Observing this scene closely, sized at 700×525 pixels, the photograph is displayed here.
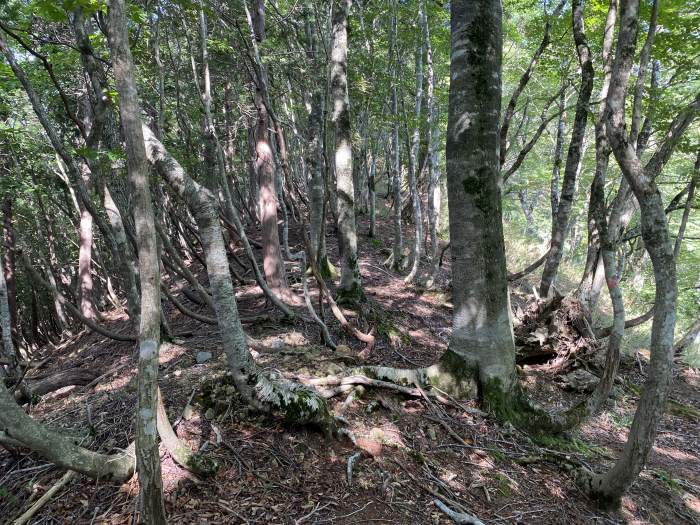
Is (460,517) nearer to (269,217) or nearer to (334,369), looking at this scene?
(334,369)

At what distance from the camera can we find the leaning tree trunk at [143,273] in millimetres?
2135

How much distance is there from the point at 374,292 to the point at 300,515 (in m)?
7.23

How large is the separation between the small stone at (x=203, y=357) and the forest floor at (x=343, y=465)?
0.07m

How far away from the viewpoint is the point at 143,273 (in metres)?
2.17

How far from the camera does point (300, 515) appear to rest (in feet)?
9.11

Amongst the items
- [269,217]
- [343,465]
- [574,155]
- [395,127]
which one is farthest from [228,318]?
[395,127]

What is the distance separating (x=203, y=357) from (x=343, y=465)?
289 centimetres

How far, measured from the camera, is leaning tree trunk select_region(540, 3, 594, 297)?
17.1 feet

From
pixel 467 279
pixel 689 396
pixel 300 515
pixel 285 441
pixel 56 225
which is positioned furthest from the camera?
pixel 56 225

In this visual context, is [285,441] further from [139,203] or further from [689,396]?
[689,396]

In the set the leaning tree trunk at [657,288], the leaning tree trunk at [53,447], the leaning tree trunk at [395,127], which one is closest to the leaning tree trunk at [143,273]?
the leaning tree trunk at [53,447]

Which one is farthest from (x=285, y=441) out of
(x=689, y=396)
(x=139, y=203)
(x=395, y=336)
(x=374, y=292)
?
(x=689, y=396)

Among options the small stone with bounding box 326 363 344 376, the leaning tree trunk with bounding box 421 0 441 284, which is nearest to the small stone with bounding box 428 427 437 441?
the small stone with bounding box 326 363 344 376

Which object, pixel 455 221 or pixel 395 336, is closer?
pixel 455 221
